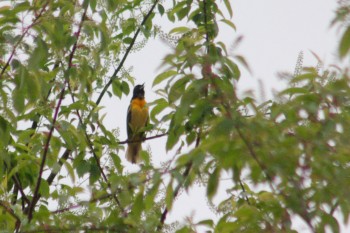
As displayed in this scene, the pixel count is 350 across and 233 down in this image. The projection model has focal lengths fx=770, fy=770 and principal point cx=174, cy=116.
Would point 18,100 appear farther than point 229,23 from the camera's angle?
No

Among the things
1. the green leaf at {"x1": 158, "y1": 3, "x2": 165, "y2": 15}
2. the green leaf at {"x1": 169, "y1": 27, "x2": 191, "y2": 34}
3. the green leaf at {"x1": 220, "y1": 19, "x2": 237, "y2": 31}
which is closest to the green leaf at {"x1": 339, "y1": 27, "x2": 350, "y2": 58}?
the green leaf at {"x1": 169, "y1": 27, "x2": 191, "y2": 34}

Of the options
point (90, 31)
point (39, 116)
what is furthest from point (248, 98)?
point (39, 116)

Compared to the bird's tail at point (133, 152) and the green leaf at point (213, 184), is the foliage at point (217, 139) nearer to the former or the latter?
the green leaf at point (213, 184)

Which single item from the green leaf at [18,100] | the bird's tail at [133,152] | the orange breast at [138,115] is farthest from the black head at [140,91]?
the green leaf at [18,100]

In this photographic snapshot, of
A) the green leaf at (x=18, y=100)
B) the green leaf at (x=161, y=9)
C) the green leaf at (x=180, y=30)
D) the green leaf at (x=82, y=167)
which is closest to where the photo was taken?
the green leaf at (x=18, y=100)

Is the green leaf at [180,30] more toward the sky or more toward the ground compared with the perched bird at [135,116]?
more toward the ground

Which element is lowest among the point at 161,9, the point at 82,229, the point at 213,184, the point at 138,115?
the point at 213,184

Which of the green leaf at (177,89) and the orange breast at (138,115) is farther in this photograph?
the orange breast at (138,115)

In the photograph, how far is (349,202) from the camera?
2.13 meters

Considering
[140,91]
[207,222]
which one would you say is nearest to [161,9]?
[207,222]

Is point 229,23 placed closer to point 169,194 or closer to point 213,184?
point 169,194

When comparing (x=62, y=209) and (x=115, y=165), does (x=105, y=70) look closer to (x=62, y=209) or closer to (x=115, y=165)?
(x=115, y=165)

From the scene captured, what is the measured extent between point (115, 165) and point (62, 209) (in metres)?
1.28

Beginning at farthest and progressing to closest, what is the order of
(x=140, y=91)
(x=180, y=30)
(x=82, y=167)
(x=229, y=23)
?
(x=140, y=91) < (x=82, y=167) < (x=229, y=23) < (x=180, y=30)
